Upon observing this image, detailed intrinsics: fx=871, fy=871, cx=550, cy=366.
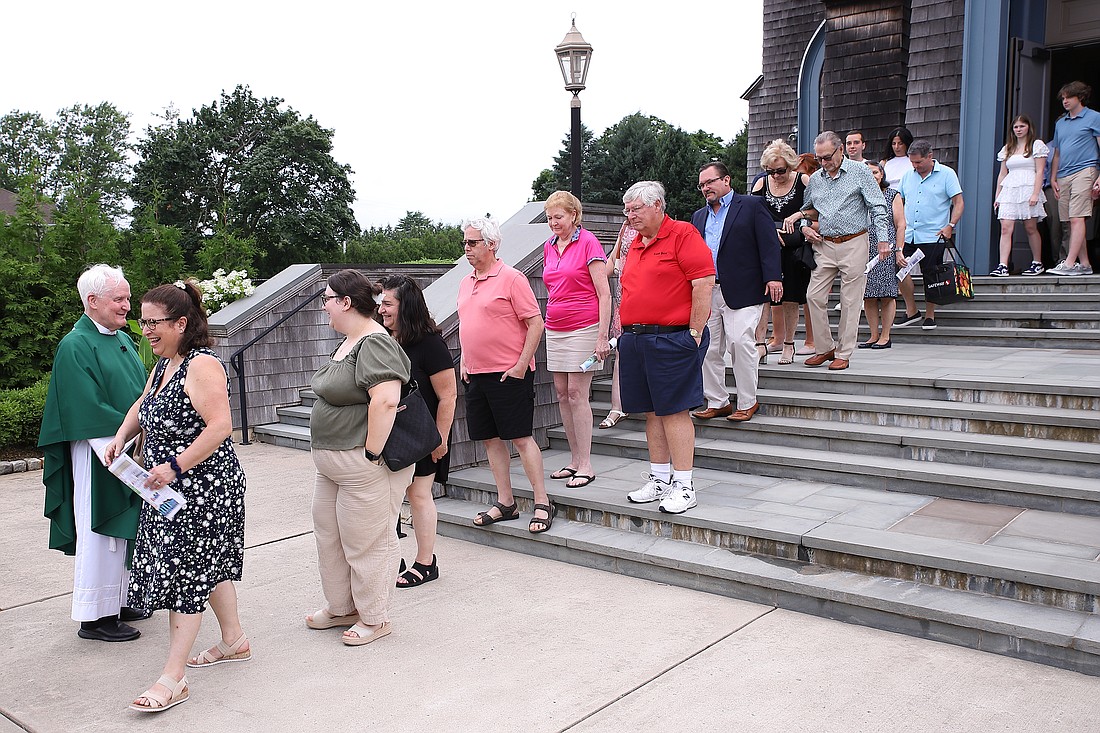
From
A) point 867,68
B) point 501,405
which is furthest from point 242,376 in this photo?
point 867,68

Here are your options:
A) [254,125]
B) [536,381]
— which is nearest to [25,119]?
[254,125]

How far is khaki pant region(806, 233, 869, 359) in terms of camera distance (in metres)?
6.16

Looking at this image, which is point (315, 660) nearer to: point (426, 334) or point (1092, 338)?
point (426, 334)

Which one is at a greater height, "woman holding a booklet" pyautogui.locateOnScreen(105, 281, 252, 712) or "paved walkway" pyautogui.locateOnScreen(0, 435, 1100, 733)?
"woman holding a booklet" pyautogui.locateOnScreen(105, 281, 252, 712)

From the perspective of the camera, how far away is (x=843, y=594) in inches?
147

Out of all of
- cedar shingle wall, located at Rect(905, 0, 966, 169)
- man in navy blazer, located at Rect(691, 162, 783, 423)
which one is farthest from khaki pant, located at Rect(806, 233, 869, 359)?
cedar shingle wall, located at Rect(905, 0, 966, 169)

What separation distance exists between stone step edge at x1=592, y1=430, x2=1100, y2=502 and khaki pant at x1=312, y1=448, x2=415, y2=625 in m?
2.44

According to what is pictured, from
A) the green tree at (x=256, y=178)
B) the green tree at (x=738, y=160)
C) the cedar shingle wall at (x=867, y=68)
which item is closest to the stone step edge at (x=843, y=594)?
the cedar shingle wall at (x=867, y=68)

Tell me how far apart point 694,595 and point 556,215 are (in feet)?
7.63

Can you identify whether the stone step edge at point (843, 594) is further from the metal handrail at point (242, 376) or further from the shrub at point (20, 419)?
the shrub at point (20, 419)

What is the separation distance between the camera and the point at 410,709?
3.15 metres

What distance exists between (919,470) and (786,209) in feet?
8.39

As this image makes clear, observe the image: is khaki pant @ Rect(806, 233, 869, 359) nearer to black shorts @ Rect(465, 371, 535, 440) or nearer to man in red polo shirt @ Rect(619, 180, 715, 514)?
man in red polo shirt @ Rect(619, 180, 715, 514)

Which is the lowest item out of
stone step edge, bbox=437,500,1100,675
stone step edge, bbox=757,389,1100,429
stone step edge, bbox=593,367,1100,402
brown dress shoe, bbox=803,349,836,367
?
stone step edge, bbox=437,500,1100,675
